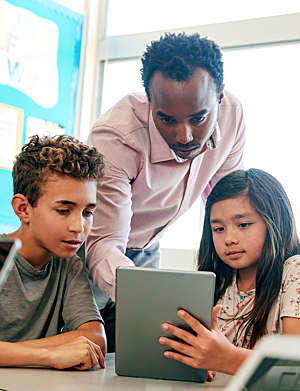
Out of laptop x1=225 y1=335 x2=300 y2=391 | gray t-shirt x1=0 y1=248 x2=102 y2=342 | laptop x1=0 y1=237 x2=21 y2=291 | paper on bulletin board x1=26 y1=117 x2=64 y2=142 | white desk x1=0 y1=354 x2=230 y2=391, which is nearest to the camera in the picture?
laptop x1=225 y1=335 x2=300 y2=391

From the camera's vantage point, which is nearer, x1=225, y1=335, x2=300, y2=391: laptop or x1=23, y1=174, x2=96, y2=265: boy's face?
x1=225, y1=335, x2=300, y2=391: laptop

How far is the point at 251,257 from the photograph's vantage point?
1.48 m

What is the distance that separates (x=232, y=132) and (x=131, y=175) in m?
0.39

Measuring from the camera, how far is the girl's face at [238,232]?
1468 mm

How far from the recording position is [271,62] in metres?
2.82

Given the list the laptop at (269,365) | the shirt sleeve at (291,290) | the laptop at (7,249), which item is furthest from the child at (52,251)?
the laptop at (269,365)

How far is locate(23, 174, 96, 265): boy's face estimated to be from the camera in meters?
1.32

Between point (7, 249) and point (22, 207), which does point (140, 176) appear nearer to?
point (22, 207)

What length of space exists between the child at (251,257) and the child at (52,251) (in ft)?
1.21

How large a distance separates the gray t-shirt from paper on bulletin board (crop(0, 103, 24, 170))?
145 centimetres

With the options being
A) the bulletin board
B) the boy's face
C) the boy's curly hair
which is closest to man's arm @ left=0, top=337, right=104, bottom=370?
the boy's face

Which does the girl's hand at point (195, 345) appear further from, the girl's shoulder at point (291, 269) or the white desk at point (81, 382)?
the girl's shoulder at point (291, 269)

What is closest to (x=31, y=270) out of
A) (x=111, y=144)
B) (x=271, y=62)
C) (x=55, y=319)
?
(x=55, y=319)

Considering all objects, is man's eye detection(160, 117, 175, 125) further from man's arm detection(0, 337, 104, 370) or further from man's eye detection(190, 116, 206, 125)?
man's arm detection(0, 337, 104, 370)
